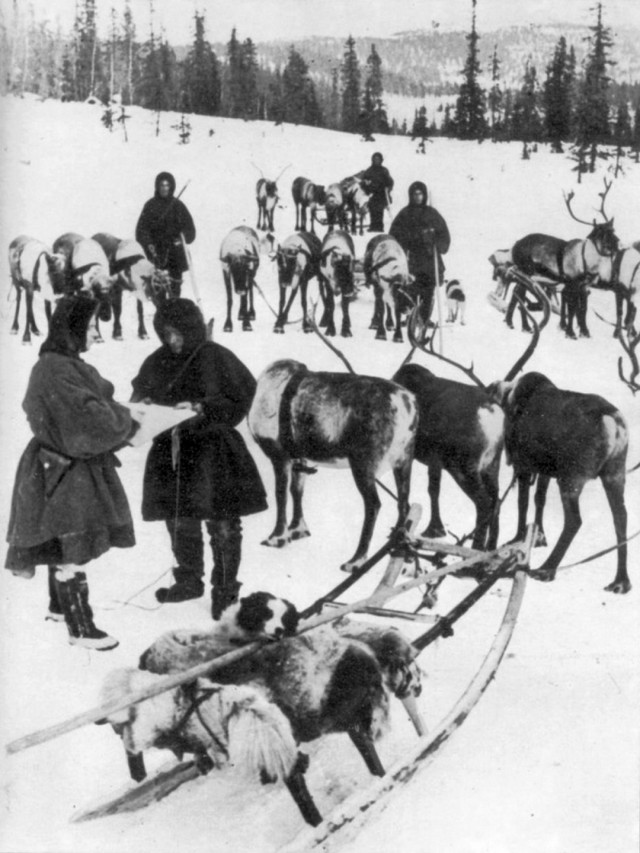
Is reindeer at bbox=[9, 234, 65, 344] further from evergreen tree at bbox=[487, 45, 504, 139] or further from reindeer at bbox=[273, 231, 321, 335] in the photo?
evergreen tree at bbox=[487, 45, 504, 139]

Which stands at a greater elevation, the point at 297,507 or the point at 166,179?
the point at 166,179

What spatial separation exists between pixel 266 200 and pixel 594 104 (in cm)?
125

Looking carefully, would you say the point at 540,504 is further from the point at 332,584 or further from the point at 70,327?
the point at 70,327

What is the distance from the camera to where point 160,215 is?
3967 mm

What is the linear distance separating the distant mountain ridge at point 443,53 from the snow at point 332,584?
8.4 inches

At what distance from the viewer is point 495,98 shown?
422cm


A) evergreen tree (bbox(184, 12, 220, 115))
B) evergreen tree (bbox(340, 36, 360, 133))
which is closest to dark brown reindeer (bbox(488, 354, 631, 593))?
evergreen tree (bbox(340, 36, 360, 133))

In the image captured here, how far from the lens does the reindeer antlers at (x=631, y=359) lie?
13.5ft

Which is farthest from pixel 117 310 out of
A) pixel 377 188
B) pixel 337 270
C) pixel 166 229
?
pixel 377 188

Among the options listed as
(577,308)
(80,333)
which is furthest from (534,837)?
(577,308)

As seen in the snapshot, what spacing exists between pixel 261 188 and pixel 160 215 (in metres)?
0.37

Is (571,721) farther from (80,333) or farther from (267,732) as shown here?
(80,333)

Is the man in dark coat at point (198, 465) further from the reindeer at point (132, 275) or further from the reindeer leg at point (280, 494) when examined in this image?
the reindeer at point (132, 275)

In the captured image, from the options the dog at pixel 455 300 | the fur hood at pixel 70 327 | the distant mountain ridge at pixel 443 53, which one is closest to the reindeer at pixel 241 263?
the distant mountain ridge at pixel 443 53
